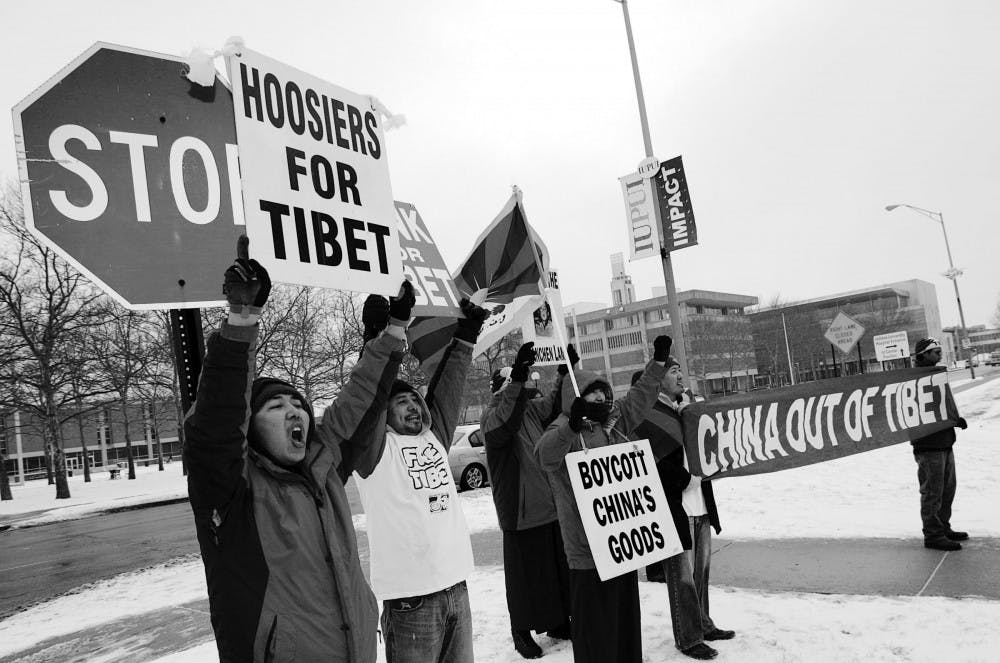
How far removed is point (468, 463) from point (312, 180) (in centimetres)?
1198

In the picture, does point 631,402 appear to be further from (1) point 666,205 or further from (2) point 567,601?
(1) point 666,205

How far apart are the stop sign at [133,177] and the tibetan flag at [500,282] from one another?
8.34ft

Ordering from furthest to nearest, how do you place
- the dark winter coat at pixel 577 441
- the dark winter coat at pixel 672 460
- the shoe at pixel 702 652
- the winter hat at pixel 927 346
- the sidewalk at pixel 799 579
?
the winter hat at pixel 927 346 → the sidewalk at pixel 799 579 → the dark winter coat at pixel 672 460 → the shoe at pixel 702 652 → the dark winter coat at pixel 577 441

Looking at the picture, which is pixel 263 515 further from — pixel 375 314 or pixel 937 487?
pixel 937 487

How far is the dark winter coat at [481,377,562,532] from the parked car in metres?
9.00

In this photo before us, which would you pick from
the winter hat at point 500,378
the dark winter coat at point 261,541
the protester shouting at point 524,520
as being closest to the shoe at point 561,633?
the protester shouting at point 524,520

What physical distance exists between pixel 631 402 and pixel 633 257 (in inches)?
291

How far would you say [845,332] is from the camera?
16.1 meters

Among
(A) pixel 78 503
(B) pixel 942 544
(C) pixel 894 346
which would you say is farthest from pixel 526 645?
(A) pixel 78 503

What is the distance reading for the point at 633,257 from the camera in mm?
11297

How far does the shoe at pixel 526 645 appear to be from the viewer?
445cm

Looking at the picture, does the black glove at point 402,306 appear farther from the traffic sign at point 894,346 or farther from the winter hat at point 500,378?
the traffic sign at point 894,346

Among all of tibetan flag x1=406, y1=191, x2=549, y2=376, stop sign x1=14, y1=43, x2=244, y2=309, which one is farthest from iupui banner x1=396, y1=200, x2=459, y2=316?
stop sign x1=14, y1=43, x2=244, y2=309

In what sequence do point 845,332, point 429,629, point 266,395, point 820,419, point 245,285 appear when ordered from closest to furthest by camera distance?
point 245,285 < point 266,395 < point 429,629 < point 820,419 < point 845,332
